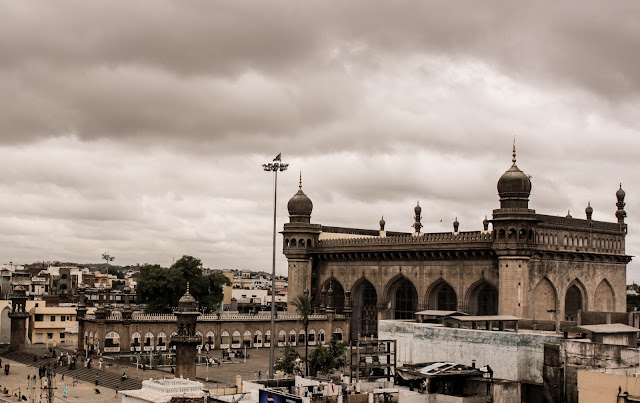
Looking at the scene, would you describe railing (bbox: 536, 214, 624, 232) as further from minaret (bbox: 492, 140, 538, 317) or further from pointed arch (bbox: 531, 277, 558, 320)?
pointed arch (bbox: 531, 277, 558, 320)

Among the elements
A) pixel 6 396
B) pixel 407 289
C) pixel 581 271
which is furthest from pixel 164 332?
pixel 581 271

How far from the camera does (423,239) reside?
59.2 metres

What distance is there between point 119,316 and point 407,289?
69.3 feet

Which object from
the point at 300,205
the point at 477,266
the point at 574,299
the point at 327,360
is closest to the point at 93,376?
the point at 327,360

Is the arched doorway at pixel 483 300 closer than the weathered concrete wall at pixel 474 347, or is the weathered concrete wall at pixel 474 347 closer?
the weathered concrete wall at pixel 474 347

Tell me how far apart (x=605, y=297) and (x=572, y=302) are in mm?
3465

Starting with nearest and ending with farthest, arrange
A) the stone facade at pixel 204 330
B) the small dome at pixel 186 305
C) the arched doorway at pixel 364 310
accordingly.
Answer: the small dome at pixel 186 305 → the stone facade at pixel 204 330 → the arched doorway at pixel 364 310

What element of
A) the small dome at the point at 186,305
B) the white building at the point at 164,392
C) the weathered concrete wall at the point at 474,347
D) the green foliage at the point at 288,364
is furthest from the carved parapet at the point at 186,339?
the white building at the point at 164,392

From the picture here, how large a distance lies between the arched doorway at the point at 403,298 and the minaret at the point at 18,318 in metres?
26.7

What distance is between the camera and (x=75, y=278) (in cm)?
10150

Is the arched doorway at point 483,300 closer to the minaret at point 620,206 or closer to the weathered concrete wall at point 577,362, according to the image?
the minaret at point 620,206

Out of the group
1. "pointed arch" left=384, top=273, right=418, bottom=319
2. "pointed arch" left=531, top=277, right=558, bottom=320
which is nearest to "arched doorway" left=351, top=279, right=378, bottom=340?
"pointed arch" left=384, top=273, right=418, bottom=319

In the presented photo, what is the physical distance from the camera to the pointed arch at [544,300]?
52.9 m

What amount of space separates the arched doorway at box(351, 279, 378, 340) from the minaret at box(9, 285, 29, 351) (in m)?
24.5
